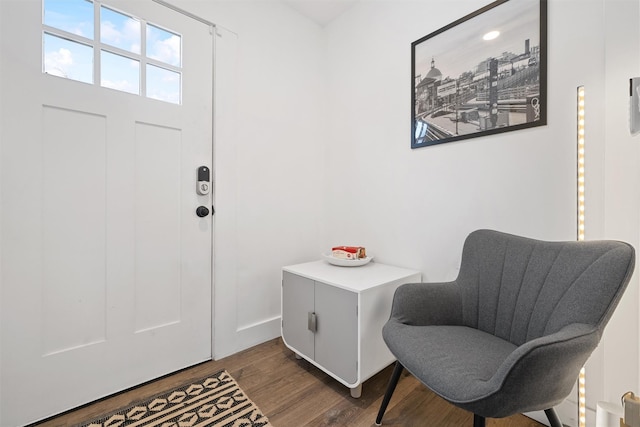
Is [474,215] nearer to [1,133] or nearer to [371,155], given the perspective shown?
[371,155]

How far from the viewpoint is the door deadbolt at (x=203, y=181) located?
1753mm

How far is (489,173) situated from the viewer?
A: 1.51 metres

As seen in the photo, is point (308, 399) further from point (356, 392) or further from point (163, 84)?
point (163, 84)

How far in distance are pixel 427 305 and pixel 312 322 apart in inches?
25.8

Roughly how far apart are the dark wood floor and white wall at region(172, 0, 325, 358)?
0.30 meters

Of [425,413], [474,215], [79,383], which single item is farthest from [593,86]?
[79,383]

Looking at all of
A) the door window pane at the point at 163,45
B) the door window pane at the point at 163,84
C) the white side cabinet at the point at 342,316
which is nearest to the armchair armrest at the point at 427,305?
the white side cabinet at the point at 342,316

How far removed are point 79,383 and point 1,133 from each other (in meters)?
1.20

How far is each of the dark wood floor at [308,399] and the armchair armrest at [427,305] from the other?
46cm

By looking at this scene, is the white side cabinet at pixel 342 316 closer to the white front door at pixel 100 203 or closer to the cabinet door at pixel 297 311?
the cabinet door at pixel 297 311

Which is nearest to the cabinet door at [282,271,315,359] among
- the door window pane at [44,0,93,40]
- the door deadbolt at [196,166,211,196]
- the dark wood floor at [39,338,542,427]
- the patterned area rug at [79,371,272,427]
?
the dark wood floor at [39,338,542,427]

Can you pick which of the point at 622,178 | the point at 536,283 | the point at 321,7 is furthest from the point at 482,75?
the point at 321,7

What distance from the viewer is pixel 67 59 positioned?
53.2 inches

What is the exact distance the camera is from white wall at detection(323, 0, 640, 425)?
1.12 metres
